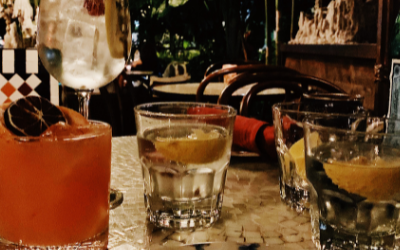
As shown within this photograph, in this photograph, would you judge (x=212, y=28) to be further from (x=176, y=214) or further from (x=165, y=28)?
(x=176, y=214)

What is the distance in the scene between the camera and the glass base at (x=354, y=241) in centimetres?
46

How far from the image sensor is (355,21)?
1.79m

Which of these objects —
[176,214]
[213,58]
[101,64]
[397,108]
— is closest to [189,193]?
[176,214]

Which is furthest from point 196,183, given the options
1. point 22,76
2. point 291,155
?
point 22,76

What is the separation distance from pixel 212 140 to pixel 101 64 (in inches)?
14.6

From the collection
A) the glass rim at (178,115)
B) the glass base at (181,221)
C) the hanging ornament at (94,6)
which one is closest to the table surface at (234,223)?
the glass base at (181,221)

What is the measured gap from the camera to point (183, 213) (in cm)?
56

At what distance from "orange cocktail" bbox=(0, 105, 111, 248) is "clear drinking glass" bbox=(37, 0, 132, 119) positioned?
360mm

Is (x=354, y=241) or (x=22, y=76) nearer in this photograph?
(x=354, y=241)

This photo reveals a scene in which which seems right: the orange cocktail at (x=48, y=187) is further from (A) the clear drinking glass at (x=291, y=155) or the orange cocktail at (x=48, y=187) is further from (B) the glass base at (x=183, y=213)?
(A) the clear drinking glass at (x=291, y=155)

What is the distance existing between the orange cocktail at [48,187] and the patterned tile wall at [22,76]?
3.03 ft

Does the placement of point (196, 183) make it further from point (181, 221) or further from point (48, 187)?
point (48, 187)

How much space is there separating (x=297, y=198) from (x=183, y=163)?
22cm

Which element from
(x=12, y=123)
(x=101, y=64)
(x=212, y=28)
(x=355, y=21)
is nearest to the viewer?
(x=12, y=123)
